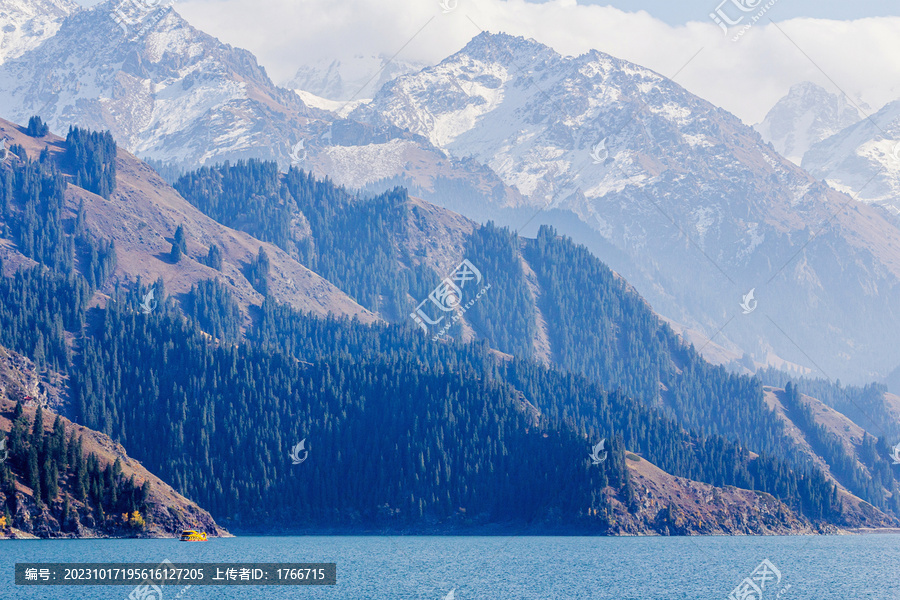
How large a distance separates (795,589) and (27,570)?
121 meters

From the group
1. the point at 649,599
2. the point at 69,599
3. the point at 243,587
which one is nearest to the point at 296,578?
the point at 243,587

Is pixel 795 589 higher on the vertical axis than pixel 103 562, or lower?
lower

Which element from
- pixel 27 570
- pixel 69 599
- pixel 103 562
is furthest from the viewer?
pixel 103 562

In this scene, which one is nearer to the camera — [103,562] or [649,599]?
[649,599]

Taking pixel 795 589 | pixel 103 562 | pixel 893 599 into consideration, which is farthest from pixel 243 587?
pixel 893 599

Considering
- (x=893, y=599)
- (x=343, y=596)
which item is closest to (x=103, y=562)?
(x=343, y=596)

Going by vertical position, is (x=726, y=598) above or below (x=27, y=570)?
below

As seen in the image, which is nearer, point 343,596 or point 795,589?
point 343,596

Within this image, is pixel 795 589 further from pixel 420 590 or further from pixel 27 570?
pixel 27 570

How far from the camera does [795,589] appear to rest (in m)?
199

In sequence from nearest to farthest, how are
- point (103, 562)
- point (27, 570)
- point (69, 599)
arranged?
point (69, 599) → point (27, 570) → point (103, 562)

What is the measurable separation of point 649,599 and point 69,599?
83.3 m

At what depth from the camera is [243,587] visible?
611 ft

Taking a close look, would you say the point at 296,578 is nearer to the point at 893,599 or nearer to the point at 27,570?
the point at 27,570
